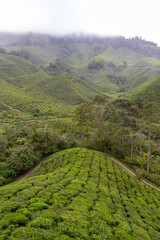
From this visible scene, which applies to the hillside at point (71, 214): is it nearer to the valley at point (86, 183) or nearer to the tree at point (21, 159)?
the valley at point (86, 183)

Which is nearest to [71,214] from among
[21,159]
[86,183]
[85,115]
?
[86,183]

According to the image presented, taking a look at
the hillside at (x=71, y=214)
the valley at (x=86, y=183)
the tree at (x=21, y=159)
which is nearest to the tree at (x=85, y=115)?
the valley at (x=86, y=183)

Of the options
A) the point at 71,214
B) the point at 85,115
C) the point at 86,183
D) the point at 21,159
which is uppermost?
the point at 85,115

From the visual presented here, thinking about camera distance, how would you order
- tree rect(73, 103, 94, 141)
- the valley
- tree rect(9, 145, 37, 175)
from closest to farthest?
the valley, tree rect(9, 145, 37, 175), tree rect(73, 103, 94, 141)

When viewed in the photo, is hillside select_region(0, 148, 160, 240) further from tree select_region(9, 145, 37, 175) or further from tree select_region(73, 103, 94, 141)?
tree select_region(73, 103, 94, 141)

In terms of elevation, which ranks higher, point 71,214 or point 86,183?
point 71,214

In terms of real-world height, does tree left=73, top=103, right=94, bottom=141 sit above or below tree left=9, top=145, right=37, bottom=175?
above

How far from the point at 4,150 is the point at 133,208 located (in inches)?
1386

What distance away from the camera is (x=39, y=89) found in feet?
558

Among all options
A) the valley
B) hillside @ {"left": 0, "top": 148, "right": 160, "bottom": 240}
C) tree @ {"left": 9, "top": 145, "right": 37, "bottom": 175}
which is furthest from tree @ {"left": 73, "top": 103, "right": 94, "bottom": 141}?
hillside @ {"left": 0, "top": 148, "right": 160, "bottom": 240}

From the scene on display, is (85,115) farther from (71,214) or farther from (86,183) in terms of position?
(71,214)

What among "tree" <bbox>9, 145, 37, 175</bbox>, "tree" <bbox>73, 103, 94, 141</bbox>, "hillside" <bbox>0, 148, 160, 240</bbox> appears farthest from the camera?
"tree" <bbox>73, 103, 94, 141</bbox>

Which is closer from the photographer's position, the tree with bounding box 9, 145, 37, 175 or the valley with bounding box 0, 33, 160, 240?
the valley with bounding box 0, 33, 160, 240

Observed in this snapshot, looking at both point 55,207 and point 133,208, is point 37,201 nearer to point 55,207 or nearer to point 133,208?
point 55,207
